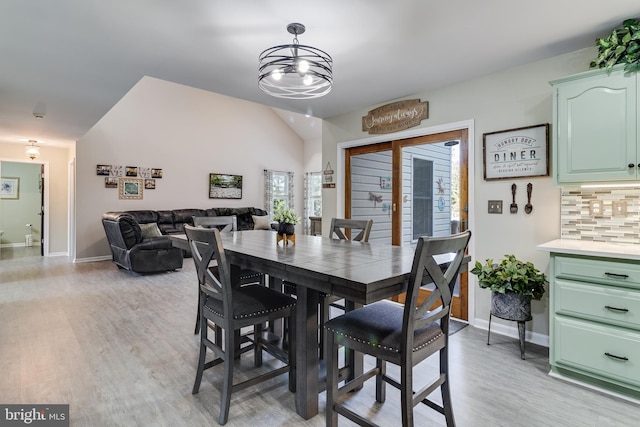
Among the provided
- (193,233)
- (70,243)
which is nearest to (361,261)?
(193,233)

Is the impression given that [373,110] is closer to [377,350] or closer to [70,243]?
[377,350]

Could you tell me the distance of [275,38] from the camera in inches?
96.6

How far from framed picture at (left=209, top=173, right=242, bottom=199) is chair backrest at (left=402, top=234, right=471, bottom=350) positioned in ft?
24.7

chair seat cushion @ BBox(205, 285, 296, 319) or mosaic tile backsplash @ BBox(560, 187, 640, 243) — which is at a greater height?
mosaic tile backsplash @ BBox(560, 187, 640, 243)

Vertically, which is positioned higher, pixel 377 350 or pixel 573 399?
pixel 377 350

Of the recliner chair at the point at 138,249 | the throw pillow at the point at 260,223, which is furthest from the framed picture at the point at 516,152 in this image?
the throw pillow at the point at 260,223

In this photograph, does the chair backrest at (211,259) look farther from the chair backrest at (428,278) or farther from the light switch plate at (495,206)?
the light switch plate at (495,206)

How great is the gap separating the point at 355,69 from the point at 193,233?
6.87 feet

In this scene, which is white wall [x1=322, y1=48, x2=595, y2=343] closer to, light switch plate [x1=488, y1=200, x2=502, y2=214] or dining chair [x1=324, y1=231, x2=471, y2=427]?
light switch plate [x1=488, y1=200, x2=502, y2=214]

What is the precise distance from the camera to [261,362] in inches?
94.3

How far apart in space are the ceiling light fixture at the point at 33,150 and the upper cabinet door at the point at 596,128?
871cm

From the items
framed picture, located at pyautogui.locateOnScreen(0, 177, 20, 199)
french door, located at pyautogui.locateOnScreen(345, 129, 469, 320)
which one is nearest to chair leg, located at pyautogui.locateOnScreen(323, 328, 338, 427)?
french door, located at pyautogui.locateOnScreen(345, 129, 469, 320)

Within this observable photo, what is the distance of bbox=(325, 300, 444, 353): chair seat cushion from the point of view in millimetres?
1463

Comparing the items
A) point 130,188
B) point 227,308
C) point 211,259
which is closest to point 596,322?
point 227,308
